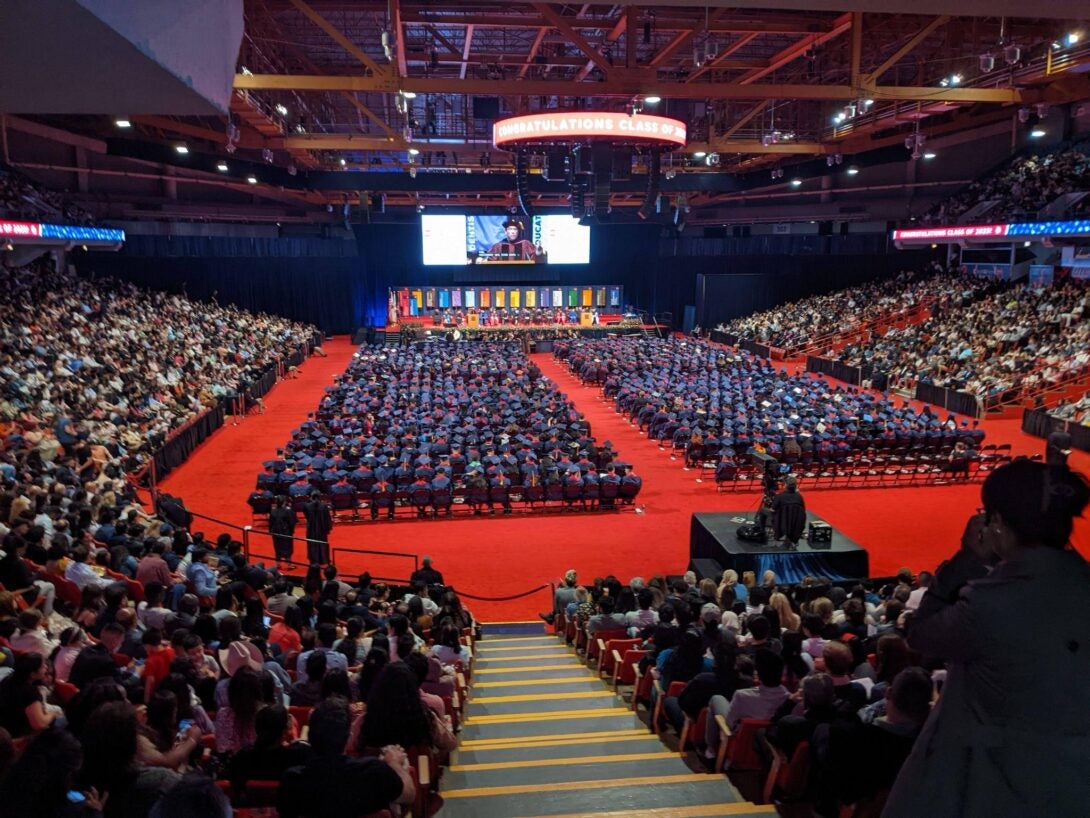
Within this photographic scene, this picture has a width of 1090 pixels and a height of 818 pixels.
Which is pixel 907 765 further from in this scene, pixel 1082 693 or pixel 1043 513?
pixel 1043 513

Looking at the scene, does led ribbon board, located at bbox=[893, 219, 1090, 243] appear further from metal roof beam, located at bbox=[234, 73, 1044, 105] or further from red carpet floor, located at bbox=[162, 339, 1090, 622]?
metal roof beam, located at bbox=[234, 73, 1044, 105]

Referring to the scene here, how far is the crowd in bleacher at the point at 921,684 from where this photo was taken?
1898 mm

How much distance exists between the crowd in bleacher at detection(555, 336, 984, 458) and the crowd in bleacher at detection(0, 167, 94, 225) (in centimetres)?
1937

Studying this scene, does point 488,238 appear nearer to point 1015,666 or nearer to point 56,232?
point 56,232

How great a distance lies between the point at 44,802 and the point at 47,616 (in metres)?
4.49

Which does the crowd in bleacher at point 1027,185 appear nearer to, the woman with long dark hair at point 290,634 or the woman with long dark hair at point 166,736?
the woman with long dark hair at point 290,634

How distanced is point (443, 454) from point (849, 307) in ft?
92.3

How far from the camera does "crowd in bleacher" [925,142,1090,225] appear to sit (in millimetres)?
29281

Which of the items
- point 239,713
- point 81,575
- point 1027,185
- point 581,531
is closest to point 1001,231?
point 1027,185

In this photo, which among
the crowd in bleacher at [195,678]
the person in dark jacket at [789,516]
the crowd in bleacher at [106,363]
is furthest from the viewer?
the crowd in bleacher at [106,363]

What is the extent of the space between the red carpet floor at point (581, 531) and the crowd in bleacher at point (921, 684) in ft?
16.7

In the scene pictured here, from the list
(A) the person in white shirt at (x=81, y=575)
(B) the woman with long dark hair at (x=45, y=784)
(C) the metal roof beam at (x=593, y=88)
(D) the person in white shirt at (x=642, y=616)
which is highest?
(C) the metal roof beam at (x=593, y=88)

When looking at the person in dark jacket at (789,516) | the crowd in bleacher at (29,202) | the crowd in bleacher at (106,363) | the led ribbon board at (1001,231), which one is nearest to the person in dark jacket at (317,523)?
the crowd in bleacher at (106,363)

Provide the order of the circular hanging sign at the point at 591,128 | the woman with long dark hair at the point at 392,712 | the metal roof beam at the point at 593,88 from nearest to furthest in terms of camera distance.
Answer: the woman with long dark hair at the point at 392,712 → the metal roof beam at the point at 593,88 → the circular hanging sign at the point at 591,128
